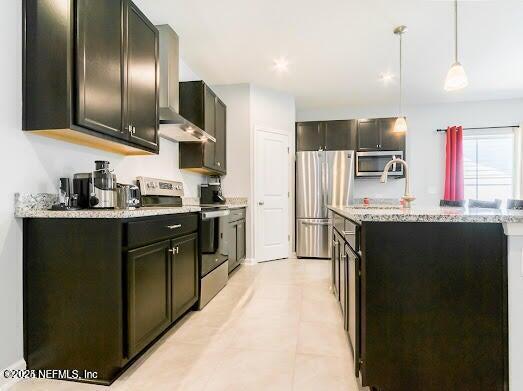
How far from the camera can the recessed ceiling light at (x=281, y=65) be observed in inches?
145

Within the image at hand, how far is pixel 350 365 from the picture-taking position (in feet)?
5.63

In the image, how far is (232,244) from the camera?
3742 millimetres

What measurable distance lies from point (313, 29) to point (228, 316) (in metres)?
2.86

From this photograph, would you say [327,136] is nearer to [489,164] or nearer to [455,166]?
[455,166]

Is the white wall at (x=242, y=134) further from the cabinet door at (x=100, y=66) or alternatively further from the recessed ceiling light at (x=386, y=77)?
the cabinet door at (x=100, y=66)

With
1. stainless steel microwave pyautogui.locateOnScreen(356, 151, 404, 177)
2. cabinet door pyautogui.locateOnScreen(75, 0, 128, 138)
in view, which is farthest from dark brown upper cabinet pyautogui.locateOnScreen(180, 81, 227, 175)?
stainless steel microwave pyautogui.locateOnScreen(356, 151, 404, 177)

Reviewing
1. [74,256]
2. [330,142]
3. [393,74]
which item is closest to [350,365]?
[74,256]

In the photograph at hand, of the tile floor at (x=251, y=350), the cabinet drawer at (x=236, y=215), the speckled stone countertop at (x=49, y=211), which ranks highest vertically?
the speckled stone countertop at (x=49, y=211)

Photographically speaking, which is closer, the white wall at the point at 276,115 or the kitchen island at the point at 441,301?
the kitchen island at the point at 441,301

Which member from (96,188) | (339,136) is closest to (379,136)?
(339,136)

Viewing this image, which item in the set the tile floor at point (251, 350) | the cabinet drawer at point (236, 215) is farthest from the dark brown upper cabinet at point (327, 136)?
the tile floor at point (251, 350)

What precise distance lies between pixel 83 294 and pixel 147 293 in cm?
34

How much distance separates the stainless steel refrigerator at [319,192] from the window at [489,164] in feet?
7.77

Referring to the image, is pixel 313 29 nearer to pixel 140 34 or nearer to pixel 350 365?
pixel 140 34
